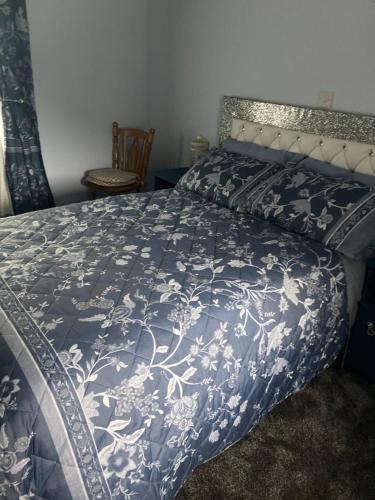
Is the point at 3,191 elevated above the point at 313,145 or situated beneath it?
situated beneath

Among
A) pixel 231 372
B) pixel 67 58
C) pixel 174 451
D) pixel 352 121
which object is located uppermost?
pixel 67 58

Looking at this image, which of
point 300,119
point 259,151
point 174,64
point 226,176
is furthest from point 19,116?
point 300,119

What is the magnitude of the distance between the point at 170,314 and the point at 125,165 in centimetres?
245

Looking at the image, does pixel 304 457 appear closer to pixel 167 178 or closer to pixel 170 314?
pixel 170 314

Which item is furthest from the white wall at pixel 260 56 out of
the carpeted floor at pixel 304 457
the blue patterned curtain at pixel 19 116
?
the carpeted floor at pixel 304 457

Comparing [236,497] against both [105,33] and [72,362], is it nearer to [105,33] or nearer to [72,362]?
[72,362]

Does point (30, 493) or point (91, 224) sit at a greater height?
point (91, 224)

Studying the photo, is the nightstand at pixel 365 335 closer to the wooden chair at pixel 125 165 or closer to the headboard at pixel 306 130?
the headboard at pixel 306 130

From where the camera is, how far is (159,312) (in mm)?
1322

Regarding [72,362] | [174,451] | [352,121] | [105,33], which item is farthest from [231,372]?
[105,33]

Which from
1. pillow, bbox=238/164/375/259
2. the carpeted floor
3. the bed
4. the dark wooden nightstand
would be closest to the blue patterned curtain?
the dark wooden nightstand

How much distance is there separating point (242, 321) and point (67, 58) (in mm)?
2599

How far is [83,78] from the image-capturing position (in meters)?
3.13

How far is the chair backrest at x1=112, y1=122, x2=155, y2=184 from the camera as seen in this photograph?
3.38 metres
